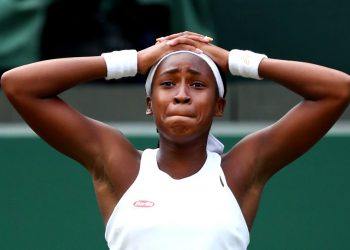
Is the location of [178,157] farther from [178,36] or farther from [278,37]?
[278,37]

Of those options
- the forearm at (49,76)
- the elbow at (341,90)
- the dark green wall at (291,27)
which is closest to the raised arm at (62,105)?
the forearm at (49,76)

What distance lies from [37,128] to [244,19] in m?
2.35

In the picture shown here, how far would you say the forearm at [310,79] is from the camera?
14.1ft

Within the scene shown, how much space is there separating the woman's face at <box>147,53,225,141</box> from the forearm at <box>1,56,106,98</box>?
24 cm

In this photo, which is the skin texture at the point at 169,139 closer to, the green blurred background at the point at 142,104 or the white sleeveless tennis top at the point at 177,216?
the white sleeveless tennis top at the point at 177,216

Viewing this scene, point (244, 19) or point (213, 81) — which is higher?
point (213, 81)

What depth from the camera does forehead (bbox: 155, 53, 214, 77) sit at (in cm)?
420

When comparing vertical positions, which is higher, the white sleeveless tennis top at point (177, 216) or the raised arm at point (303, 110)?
the raised arm at point (303, 110)

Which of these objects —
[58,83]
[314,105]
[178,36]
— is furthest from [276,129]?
[58,83]

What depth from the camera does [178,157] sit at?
4.30 metres

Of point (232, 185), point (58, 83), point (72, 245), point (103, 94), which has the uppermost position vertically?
point (58, 83)

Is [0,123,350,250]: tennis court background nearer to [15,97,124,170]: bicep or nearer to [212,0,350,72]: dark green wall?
[212,0,350,72]: dark green wall

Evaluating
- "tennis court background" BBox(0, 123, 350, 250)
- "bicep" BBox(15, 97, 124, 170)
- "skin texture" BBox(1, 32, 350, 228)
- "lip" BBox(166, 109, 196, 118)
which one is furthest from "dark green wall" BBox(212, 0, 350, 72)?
"lip" BBox(166, 109, 196, 118)

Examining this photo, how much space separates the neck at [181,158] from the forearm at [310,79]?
33 cm
